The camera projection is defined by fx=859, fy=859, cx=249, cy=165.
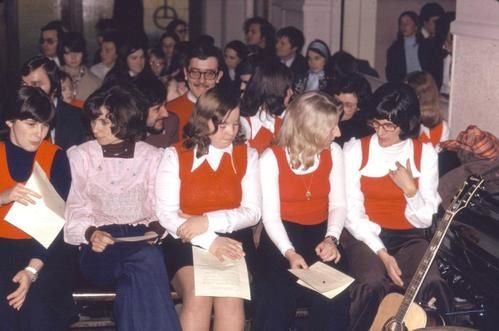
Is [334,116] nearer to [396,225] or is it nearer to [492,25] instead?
[396,225]

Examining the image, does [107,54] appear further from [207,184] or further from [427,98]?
[207,184]

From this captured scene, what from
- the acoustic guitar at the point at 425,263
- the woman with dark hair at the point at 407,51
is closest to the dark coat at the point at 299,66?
the woman with dark hair at the point at 407,51

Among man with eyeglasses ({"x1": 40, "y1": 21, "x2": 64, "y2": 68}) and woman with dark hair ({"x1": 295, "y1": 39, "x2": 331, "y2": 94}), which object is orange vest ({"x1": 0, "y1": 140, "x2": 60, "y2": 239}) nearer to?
woman with dark hair ({"x1": 295, "y1": 39, "x2": 331, "y2": 94})

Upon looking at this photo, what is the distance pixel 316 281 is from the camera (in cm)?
390

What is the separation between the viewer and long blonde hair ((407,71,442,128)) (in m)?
5.57

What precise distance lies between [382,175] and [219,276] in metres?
1.04

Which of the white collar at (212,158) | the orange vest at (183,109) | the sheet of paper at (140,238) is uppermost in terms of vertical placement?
the orange vest at (183,109)

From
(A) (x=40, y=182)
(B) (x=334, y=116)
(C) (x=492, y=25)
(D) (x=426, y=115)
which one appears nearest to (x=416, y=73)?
(D) (x=426, y=115)

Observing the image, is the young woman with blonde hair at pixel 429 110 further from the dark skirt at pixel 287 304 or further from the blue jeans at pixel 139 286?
the blue jeans at pixel 139 286

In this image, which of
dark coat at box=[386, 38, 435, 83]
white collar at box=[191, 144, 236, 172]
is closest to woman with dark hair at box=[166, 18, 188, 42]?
dark coat at box=[386, 38, 435, 83]

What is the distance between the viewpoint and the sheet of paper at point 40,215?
388cm

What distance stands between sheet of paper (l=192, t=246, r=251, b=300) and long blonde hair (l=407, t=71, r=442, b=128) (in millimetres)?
2073

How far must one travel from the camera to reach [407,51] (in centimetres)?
968

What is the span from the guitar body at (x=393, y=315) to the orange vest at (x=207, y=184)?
89 cm
